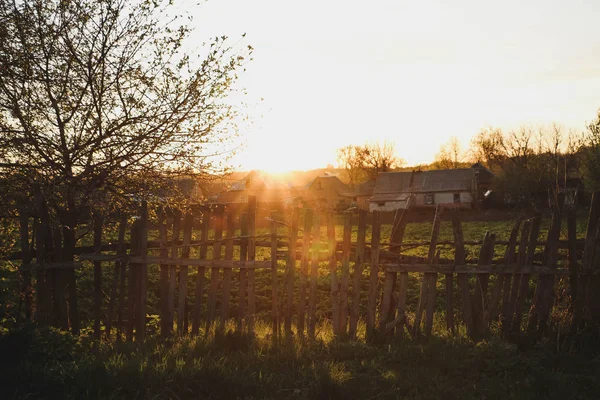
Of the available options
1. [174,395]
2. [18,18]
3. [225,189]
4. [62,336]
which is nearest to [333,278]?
[225,189]

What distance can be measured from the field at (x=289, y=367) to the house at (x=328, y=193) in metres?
68.2

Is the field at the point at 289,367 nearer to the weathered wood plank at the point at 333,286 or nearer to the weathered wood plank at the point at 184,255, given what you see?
the weathered wood plank at the point at 333,286

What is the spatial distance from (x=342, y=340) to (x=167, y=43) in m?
5.11

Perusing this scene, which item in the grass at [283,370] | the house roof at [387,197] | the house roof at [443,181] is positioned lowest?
the house roof at [387,197]

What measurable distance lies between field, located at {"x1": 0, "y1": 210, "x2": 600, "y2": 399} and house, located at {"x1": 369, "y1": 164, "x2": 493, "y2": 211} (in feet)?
197

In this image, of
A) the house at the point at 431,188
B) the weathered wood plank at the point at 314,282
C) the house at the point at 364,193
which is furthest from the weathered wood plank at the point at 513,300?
the house at the point at 364,193

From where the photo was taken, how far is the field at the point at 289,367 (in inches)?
211

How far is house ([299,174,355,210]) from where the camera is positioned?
251ft

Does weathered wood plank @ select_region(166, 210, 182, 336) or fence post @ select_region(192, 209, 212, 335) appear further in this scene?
weathered wood plank @ select_region(166, 210, 182, 336)

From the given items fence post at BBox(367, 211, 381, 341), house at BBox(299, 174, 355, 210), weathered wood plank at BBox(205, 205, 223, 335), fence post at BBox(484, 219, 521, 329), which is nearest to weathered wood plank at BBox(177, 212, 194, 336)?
weathered wood plank at BBox(205, 205, 223, 335)

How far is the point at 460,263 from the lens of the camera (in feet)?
25.5

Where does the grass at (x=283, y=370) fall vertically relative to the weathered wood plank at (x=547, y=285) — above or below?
below

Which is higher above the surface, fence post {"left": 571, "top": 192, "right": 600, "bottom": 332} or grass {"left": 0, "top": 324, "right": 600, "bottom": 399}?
fence post {"left": 571, "top": 192, "right": 600, "bottom": 332}

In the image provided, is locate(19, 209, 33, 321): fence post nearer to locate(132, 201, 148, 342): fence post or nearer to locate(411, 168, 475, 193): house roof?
locate(132, 201, 148, 342): fence post
